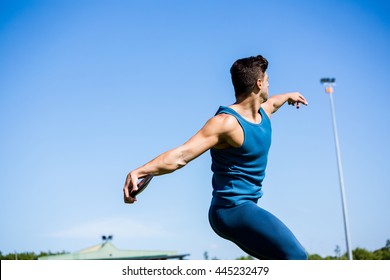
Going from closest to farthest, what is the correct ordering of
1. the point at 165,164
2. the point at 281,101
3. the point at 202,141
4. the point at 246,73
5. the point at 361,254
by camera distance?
the point at 165,164, the point at 202,141, the point at 246,73, the point at 281,101, the point at 361,254

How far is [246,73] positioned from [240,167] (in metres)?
0.89

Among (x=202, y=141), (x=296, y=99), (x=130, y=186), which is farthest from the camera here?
(x=296, y=99)

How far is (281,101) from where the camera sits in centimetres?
625

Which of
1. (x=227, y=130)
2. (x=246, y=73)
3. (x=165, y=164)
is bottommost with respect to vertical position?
(x=165, y=164)

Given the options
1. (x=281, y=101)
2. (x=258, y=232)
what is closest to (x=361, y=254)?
(x=281, y=101)

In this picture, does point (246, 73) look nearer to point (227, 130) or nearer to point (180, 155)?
point (227, 130)

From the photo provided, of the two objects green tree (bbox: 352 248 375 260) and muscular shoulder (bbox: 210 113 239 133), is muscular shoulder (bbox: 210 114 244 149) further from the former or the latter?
green tree (bbox: 352 248 375 260)

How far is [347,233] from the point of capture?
141ft

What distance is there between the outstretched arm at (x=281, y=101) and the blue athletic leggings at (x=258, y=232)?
142 centimetres

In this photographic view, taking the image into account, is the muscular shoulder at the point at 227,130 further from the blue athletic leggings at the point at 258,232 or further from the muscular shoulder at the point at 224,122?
the blue athletic leggings at the point at 258,232

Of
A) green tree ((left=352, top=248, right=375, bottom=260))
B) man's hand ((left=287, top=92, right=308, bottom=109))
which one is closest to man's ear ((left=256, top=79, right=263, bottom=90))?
man's hand ((left=287, top=92, right=308, bottom=109))

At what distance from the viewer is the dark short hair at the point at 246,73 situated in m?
4.96
